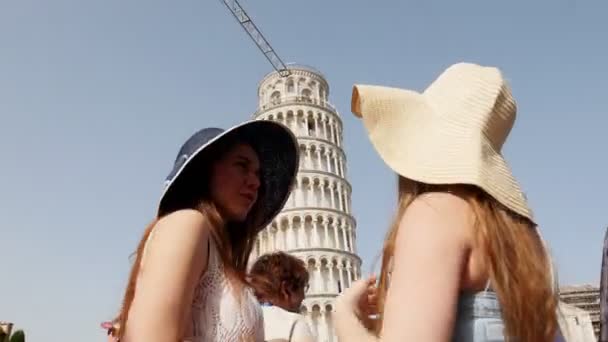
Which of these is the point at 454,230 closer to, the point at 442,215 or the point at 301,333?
the point at 442,215

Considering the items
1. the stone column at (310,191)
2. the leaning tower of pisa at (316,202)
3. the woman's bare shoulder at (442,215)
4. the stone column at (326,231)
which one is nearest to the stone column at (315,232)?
the leaning tower of pisa at (316,202)

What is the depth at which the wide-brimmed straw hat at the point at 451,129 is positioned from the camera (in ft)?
4.38

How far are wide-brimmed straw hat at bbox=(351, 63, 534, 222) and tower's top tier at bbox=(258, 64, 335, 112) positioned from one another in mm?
42647

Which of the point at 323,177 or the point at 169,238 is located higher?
the point at 323,177

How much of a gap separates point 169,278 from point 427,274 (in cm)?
75

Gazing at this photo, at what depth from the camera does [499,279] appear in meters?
1.23

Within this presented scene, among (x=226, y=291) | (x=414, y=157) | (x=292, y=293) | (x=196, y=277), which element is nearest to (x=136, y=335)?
(x=196, y=277)

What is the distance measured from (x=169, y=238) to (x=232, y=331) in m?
0.38

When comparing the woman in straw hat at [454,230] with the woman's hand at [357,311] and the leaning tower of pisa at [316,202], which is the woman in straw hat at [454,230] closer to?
the woman's hand at [357,311]

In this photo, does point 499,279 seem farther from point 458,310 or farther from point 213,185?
point 213,185

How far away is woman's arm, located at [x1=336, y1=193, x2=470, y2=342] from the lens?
110cm

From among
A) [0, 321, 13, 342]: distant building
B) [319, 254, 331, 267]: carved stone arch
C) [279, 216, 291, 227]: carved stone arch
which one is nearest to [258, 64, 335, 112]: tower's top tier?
[279, 216, 291, 227]: carved stone arch

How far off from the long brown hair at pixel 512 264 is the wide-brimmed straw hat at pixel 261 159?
80 cm

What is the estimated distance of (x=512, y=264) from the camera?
4.12 feet
